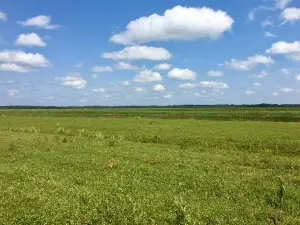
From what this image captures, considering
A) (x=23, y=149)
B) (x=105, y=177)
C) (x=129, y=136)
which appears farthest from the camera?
(x=129, y=136)

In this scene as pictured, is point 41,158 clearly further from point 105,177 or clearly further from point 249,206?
point 249,206

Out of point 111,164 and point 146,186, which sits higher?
point 111,164

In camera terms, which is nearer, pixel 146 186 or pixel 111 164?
pixel 146 186

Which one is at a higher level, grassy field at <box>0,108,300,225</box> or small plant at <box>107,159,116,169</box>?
small plant at <box>107,159,116,169</box>

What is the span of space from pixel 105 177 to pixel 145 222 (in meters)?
8.76

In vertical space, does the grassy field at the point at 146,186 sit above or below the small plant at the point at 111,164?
below

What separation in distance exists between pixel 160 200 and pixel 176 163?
33.1 ft

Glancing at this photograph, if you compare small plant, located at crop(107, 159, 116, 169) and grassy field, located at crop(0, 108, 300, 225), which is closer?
grassy field, located at crop(0, 108, 300, 225)

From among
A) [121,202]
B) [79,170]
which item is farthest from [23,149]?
[121,202]

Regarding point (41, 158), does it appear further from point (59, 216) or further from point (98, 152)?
point (59, 216)

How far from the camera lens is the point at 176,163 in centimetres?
2798

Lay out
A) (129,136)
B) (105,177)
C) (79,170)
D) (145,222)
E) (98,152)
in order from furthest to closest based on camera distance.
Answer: (129,136), (98,152), (79,170), (105,177), (145,222)

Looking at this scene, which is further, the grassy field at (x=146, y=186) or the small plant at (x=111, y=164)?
the small plant at (x=111, y=164)

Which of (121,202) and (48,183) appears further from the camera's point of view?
(48,183)
